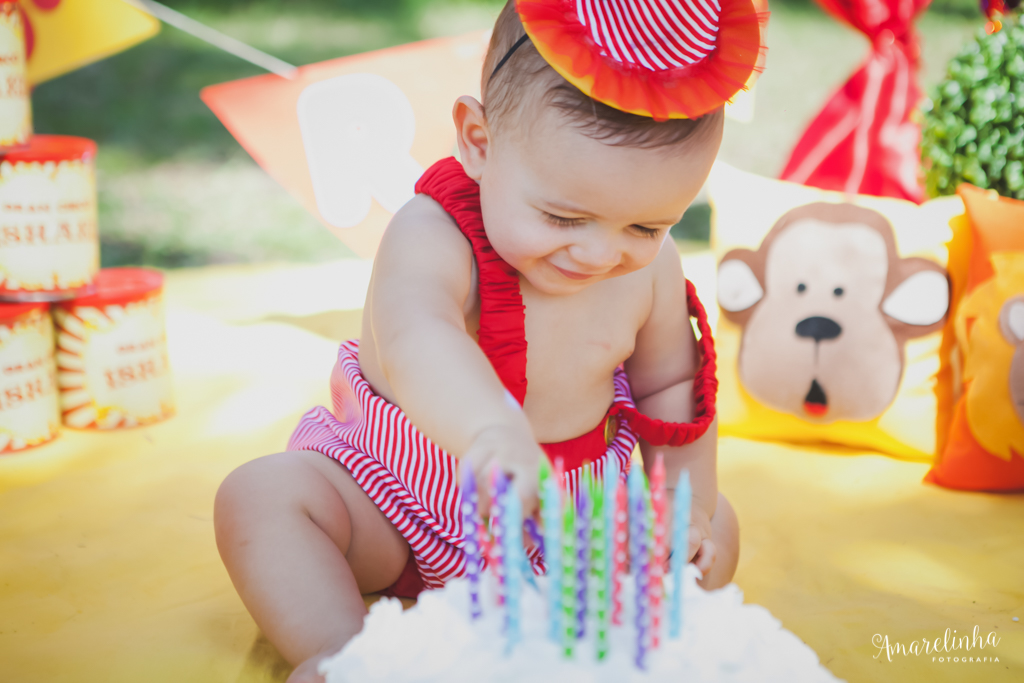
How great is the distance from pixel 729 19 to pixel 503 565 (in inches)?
22.5

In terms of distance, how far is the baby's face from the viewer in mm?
815

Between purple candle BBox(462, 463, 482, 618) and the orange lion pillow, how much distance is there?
3.49 feet

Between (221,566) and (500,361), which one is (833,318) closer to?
(500,361)

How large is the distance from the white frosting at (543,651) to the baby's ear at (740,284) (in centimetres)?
95

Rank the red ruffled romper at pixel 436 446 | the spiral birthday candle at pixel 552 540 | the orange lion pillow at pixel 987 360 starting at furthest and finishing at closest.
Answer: the orange lion pillow at pixel 987 360, the red ruffled romper at pixel 436 446, the spiral birthday candle at pixel 552 540

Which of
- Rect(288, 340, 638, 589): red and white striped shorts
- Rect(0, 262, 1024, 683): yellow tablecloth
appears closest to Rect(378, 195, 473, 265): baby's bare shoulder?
Rect(288, 340, 638, 589): red and white striped shorts

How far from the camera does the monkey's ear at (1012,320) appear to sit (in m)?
1.39

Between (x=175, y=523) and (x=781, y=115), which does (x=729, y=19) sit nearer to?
(x=175, y=523)

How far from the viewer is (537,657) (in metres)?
0.66

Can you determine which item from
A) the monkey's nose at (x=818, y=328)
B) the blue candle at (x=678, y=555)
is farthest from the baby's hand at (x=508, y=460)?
the monkey's nose at (x=818, y=328)

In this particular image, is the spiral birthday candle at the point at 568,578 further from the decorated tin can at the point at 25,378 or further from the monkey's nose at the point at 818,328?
the decorated tin can at the point at 25,378

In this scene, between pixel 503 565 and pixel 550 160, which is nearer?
pixel 503 565

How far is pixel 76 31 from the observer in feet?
5.93

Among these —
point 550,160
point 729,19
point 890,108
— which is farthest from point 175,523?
point 890,108
